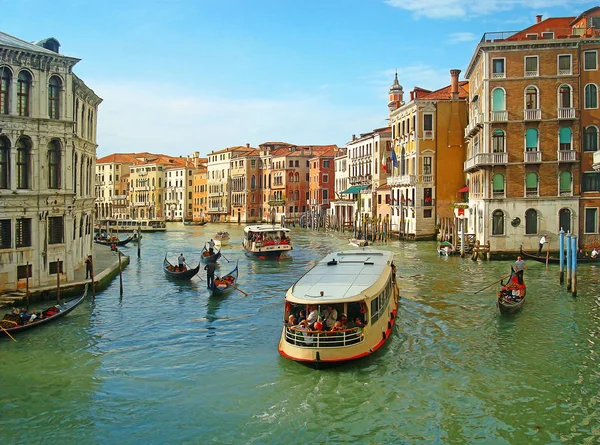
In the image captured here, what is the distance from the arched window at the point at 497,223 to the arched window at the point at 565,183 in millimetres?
2732

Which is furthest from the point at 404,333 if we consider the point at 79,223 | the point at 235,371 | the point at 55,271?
the point at 79,223

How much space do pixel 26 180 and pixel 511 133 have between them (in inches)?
772

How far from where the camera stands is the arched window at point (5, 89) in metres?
16.3

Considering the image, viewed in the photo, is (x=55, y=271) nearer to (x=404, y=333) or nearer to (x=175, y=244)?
(x=404, y=333)

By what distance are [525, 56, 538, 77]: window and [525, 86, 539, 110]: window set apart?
0.59 meters

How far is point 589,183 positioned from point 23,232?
73.3 ft

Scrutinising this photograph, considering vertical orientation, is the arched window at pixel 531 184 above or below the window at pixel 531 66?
below

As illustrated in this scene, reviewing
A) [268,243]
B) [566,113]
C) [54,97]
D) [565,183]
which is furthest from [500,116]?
[54,97]

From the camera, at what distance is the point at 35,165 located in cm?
1692

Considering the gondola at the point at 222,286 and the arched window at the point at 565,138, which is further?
the arched window at the point at 565,138

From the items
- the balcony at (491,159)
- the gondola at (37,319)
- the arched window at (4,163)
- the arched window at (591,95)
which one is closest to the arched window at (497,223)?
the balcony at (491,159)

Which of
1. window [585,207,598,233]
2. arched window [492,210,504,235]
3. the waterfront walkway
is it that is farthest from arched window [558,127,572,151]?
the waterfront walkway

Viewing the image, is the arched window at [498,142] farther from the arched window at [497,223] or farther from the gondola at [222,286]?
the gondola at [222,286]

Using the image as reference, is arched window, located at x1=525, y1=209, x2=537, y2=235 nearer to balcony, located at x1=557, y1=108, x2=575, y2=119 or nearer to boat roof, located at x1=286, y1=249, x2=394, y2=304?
balcony, located at x1=557, y1=108, x2=575, y2=119
